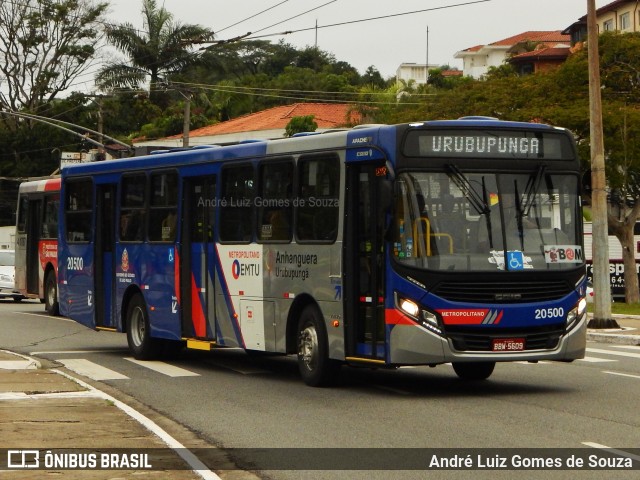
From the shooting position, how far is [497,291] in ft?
46.1

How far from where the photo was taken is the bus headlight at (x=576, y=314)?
14.6 m

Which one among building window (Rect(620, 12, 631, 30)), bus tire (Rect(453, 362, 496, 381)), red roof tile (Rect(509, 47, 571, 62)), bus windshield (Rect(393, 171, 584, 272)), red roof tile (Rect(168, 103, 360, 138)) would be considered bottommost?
bus tire (Rect(453, 362, 496, 381))

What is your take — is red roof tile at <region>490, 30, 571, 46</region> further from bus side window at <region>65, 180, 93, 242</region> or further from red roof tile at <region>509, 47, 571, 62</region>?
bus side window at <region>65, 180, 93, 242</region>

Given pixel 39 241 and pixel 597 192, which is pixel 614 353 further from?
pixel 39 241

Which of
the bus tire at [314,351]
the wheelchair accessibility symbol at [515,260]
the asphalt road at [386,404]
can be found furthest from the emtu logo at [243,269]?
the wheelchair accessibility symbol at [515,260]

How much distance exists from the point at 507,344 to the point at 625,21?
7518 cm

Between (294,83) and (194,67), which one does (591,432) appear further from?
(294,83)

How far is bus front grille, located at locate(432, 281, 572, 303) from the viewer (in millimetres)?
13906

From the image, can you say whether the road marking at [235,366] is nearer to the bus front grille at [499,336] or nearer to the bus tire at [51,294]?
the bus front grille at [499,336]

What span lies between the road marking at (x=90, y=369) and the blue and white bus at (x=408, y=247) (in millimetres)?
1617

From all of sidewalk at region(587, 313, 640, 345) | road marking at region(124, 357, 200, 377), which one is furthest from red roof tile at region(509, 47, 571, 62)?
road marking at region(124, 357, 200, 377)

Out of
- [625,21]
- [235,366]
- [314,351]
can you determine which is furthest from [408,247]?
[625,21]

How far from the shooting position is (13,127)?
77.9 meters

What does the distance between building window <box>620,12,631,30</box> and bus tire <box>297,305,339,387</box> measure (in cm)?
7341
